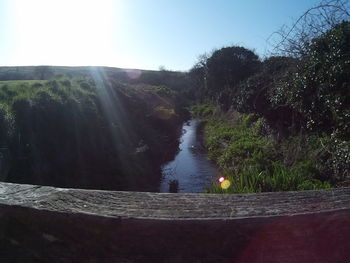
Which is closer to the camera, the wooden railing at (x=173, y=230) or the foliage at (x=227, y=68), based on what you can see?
the wooden railing at (x=173, y=230)

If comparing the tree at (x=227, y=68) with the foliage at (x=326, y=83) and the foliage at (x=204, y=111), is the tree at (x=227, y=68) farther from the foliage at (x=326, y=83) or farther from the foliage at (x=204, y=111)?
the foliage at (x=326, y=83)

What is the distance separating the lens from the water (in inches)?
435

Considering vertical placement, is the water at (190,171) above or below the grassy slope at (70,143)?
below

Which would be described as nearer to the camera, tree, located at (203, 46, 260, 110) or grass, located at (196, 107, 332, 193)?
grass, located at (196, 107, 332, 193)

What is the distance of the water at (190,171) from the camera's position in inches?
435

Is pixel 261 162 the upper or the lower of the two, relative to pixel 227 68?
lower

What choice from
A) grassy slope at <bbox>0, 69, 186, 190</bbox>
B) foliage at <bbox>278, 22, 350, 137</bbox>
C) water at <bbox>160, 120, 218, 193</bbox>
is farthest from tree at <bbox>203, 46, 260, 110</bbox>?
foliage at <bbox>278, 22, 350, 137</bbox>

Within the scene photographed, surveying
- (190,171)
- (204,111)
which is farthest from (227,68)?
(190,171)

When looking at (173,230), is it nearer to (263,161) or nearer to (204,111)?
(263,161)

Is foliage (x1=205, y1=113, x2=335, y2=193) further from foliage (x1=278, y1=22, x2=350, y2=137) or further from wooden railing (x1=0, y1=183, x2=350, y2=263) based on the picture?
wooden railing (x1=0, y1=183, x2=350, y2=263)

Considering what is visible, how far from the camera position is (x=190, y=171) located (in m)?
13.3

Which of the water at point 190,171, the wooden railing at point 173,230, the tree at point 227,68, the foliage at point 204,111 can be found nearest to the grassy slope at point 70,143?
the water at point 190,171

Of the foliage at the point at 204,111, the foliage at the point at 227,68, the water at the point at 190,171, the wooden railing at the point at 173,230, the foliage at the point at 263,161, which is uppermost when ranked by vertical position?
the foliage at the point at 227,68

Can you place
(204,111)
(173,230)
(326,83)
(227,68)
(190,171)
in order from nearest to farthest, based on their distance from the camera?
(173,230) → (326,83) → (190,171) → (227,68) → (204,111)
